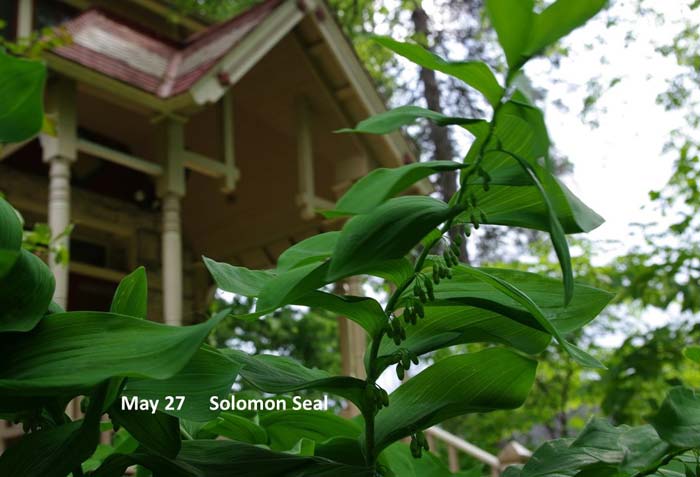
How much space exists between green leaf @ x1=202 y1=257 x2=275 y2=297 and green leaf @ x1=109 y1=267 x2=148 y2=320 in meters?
0.06

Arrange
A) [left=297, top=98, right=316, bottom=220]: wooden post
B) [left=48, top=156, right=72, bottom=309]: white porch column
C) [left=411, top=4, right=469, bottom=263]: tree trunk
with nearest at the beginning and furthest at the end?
1. [left=48, top=156, right=72, bottom=309]: white porch column
2. [left=297, top=98, right=316, bottom=220]: wooden post
3. [left=411, top=4, right=469, bottom=263]: tree trunk

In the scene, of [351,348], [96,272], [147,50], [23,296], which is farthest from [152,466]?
[96,272]

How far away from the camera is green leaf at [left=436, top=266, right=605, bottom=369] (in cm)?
49

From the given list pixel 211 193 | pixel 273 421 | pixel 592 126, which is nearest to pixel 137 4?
pixel 211 193

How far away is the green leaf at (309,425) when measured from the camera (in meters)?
0.67

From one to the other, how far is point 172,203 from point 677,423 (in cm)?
604

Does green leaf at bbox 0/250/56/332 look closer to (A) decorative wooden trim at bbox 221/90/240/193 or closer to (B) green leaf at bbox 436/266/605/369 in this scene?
(B) green leaf at bbox 436/266/605/369

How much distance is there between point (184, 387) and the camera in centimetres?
50

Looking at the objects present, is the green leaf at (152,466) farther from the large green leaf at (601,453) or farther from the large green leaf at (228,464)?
the large green leaf at (601,453)

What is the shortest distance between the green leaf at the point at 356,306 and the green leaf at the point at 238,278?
0.13 feet

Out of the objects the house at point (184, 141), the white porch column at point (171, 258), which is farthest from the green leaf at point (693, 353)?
the white porch column at point (171, 258)

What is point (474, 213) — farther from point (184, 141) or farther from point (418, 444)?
point (184, 141)

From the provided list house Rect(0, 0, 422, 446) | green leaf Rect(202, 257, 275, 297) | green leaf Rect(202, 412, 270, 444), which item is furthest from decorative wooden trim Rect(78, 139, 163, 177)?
green leaf Rect(202, 257, 275, 297)

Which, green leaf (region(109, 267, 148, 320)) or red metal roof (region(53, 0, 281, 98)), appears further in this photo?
red metal roof (region(53, 0, 281, 98))
